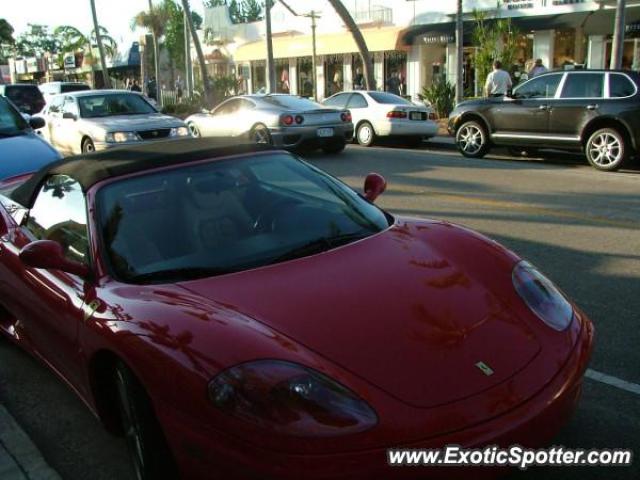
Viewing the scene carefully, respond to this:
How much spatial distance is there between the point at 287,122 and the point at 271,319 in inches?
458

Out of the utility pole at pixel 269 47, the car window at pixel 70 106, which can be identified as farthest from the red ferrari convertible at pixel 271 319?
the utility pole at pixel 269 47

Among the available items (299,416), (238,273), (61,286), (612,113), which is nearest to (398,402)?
(299,416)

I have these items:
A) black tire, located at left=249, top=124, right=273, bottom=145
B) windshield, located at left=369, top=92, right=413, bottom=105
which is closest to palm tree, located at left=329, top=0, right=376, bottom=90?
windshield, located at left=369, top=92, right=413, bottom=105

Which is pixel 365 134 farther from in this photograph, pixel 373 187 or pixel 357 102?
pixel 373 187

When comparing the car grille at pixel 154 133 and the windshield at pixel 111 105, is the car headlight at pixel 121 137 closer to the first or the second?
the car grille at pixel 154 133

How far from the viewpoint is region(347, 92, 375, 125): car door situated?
16.4m

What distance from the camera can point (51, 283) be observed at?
3514 millimetres

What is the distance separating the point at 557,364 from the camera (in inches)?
106

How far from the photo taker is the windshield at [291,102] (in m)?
14.5

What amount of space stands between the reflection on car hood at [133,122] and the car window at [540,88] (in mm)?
6500

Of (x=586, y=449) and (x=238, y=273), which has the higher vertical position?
(x=238, y=273)

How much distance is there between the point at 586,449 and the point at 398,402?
1218 mm

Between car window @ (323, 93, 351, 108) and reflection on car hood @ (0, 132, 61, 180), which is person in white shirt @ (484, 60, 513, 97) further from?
reflection on car hood @ (0, 132, 61, 180)

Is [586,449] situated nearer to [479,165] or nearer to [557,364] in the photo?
[557,364]
